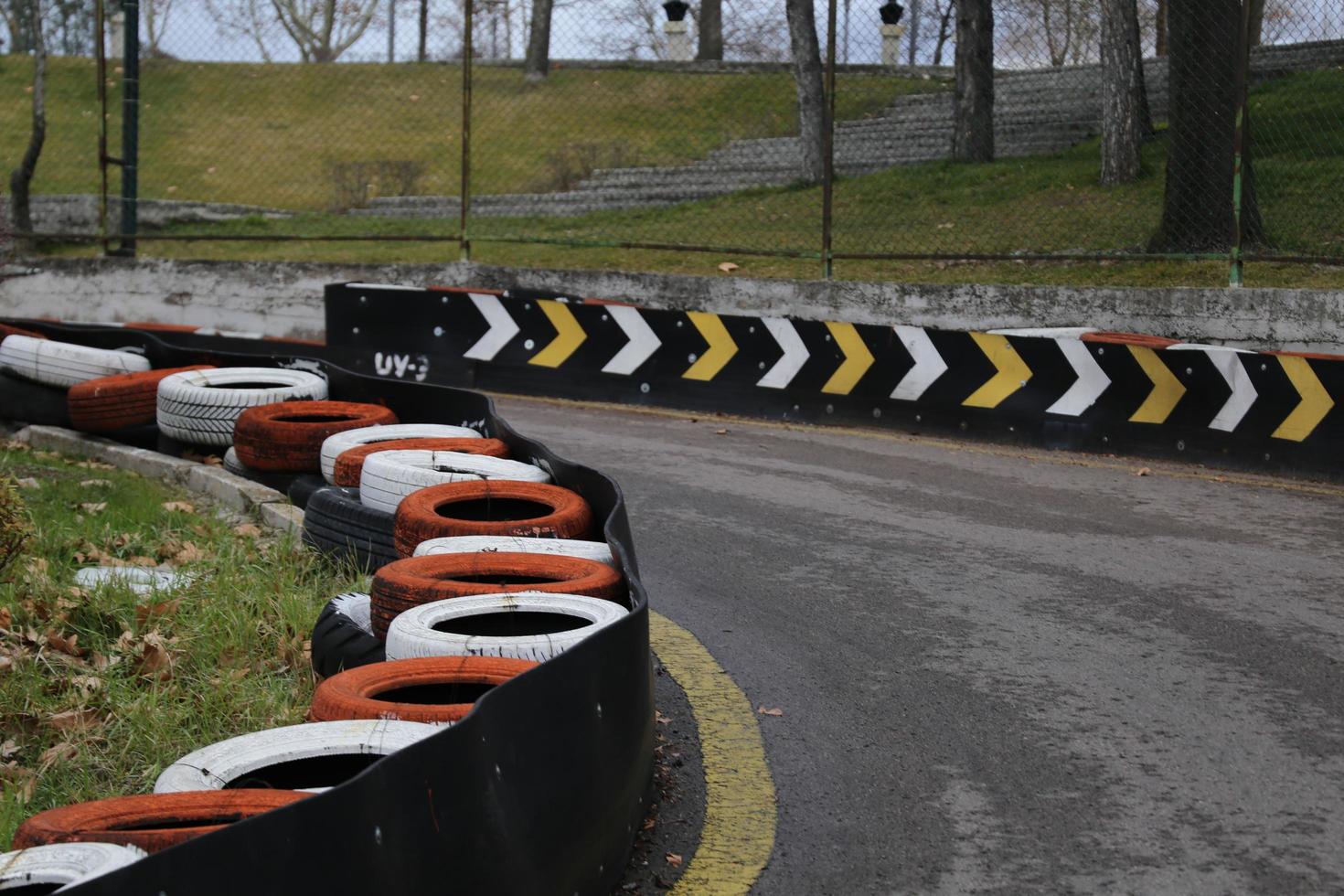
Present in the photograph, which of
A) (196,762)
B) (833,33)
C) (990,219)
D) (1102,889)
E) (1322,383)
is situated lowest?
(1102,889)

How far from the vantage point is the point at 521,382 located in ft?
39.0

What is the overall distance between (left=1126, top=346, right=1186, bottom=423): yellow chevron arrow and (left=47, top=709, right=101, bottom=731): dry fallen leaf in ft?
22.9

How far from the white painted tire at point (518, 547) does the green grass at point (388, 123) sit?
14.6 meters

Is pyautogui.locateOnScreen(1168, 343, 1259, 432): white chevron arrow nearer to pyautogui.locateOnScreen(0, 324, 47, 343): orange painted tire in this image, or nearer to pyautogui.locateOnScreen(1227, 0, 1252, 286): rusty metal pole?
pyautogui.locateOnScreen(1227, 0, 1252, 286): rusty metal pole

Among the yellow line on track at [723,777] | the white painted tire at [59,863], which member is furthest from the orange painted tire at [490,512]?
the white painted tire at [59,863]

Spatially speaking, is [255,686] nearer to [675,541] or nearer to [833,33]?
[675,541]

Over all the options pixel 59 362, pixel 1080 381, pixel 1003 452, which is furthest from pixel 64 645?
pixel 1080 381

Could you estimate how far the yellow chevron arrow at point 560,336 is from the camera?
11641mm

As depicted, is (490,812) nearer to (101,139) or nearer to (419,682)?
(419,682)

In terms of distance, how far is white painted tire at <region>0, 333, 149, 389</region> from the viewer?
9242mm

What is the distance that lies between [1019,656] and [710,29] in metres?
27.2

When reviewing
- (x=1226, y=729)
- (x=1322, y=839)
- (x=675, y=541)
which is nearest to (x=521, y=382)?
(x=675, y=541)

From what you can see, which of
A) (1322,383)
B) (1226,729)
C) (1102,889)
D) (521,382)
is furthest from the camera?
(521,382)

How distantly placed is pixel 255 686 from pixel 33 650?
3.54 ft
